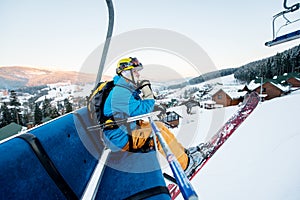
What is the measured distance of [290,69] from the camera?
28.0 metres

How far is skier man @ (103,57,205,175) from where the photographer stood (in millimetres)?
1173

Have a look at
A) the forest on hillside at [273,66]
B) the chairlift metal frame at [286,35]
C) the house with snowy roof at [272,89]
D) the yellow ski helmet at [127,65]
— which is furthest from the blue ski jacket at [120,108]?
the forest on hillside at [273,66]

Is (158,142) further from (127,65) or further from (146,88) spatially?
(127,65)

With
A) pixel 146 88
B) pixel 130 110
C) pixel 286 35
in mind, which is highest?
pixel 286 35

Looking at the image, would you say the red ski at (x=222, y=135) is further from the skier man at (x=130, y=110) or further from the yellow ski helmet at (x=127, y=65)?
the yellow ski helmet at (x=127, y=65)

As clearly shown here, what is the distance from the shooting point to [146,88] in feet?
4.81

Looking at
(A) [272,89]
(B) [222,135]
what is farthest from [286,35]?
(A) [272,89]

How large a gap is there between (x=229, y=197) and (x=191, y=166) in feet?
4.44

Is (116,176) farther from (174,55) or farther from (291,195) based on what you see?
(291,195)

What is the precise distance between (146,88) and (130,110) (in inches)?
12.5

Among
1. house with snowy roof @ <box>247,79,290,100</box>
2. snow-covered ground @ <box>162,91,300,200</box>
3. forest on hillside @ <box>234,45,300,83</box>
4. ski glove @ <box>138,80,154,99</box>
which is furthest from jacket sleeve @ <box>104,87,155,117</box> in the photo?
forest on hillside @ <box>234,45,300,83</box>

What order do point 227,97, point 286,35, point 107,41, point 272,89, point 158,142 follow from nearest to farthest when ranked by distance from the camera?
point 158,142, point 107,41, point 286,35, point 272,89, point 227,97

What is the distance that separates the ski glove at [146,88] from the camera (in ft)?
4.58

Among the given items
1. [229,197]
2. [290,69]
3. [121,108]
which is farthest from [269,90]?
[121,108]
